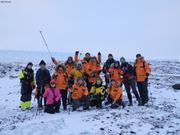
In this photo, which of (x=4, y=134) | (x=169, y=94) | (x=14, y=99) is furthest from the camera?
(x=169, y=94)

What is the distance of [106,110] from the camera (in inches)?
653

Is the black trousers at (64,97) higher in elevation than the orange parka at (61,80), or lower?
lower

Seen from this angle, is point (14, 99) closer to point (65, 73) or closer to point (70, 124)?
point (65, 73)

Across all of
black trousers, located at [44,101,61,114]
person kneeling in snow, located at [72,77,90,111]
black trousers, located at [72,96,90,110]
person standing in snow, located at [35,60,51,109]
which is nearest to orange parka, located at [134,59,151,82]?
person kneeling in snow, located at [72,77,90,111]

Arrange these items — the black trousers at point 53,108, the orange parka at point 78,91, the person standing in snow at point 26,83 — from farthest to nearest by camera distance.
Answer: the person standing in snow at point 26,83 < the orange parka at point 78,91 < the black trousers at point 53,108

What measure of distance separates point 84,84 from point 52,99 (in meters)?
1.59

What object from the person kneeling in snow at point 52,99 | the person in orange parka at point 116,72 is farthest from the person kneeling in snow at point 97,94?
the person kneeling in snow at point 52,99

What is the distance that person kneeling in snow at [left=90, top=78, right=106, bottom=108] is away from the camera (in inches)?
684

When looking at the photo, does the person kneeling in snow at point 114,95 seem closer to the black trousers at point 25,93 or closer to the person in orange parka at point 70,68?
the person in orange parka at point 70,68

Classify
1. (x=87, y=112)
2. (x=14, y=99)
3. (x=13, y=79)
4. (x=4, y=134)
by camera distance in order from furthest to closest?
1. (x=13, y=79)
2. (x=14, y=99)
3. (x=87, y=112)
4. (x=4, y=134)

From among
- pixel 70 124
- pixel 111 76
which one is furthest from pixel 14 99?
pixel 70 124

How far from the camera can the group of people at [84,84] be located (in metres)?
17.1

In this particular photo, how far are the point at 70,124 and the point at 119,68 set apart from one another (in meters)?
4.53

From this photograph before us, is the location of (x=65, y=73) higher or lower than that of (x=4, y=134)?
higher
